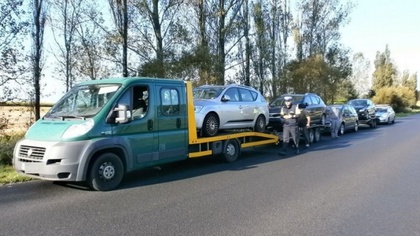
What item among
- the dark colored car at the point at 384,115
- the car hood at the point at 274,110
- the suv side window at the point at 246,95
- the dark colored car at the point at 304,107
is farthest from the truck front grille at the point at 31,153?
the dark colored car at the point at 384,115

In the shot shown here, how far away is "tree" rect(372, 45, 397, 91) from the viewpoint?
65.4m

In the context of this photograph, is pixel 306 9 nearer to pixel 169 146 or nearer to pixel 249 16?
pixel 249 16

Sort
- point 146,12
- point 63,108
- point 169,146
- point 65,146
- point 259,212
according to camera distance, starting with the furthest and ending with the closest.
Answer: point 146,12 → point 169,146 → point 63,108 → point 65,146 → point 259,212

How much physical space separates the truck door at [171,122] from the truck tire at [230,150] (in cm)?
179

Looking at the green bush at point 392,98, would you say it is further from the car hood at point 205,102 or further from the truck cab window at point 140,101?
the truck cab window at point 140,101

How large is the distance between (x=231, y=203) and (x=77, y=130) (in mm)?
3165

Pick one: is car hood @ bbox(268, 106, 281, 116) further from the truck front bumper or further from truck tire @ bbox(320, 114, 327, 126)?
the truck front bumper

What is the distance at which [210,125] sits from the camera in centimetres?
1078

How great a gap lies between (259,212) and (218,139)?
485cm

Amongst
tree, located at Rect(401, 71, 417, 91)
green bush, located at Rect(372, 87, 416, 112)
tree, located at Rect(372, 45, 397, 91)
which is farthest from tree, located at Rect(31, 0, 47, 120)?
tree, located at Rect(401, 71, 417, 91)

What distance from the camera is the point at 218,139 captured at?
10.7m

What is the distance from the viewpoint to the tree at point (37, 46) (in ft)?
50.0

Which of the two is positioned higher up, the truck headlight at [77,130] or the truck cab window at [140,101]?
the truck cab window at [140,101]

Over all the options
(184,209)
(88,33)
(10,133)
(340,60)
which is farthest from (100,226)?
(340,60)
